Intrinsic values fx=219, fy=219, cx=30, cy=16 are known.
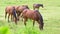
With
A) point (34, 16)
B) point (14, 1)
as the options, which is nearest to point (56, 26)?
point (34, 16)

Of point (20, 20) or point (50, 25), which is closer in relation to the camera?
point (50, 25)

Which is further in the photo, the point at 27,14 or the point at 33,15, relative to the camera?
the point at 27,14

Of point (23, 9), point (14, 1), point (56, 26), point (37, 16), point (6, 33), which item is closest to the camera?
point (6, 33)

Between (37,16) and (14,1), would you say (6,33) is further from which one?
(14,1)

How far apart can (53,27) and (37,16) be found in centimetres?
97

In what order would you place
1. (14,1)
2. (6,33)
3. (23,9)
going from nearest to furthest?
(6,33)
(23,9)
(14,1)

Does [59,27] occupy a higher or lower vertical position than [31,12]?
lower

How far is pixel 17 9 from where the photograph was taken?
1037cm

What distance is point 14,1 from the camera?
1870 centimetres

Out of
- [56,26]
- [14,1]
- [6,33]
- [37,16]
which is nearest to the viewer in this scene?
[6,33]

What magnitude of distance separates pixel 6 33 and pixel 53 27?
326 inches

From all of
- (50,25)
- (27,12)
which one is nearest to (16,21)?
(27,12)

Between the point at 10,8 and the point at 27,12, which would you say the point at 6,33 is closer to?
the point at 27,12

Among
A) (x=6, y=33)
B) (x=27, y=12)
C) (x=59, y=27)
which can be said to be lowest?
(x=59, y=27)
